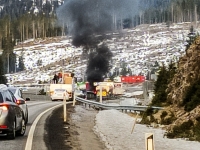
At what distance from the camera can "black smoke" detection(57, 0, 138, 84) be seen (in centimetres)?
7156

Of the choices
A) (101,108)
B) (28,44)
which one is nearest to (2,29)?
(28,44)

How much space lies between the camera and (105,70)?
82938mm

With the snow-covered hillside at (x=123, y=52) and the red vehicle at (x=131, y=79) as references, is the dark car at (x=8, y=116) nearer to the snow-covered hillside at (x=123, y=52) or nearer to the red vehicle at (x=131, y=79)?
the red vehicle at (x=131, y=79)

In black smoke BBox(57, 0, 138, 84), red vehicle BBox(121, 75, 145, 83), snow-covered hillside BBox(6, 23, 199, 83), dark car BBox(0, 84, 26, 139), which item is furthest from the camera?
snow-covered hillside BBox(6, 23, 199, 83)

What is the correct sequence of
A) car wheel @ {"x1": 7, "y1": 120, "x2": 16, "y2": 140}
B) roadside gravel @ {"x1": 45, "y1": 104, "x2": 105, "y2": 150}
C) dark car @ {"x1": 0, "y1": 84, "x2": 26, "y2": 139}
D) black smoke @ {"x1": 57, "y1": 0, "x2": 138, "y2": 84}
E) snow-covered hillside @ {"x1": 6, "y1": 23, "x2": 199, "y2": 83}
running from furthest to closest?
snow-covered hillside @ {"x1": 6, "y1": 23, "x2": 199, "y2": 83} < black smoke @ {"x1": 57, "y1": 0, "x2": 138, "y2": 84} < car wheel @ {"x1": 7, "y1": 120, "x2": 16, "y2": 140} < dark car @ {"x1": 0, "y1": 84, "x2": 26, "y2": 139} < roadside gravel @ {"x1": 45, "y1": 104, "x2": 105, "y2": 150}

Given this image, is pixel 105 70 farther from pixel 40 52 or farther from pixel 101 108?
pixel 40 52

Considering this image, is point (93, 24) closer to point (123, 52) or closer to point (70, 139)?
point (70, 139)

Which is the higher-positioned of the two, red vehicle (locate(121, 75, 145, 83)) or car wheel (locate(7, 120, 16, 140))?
red vehicle (locate(121, 75, 145, 83))

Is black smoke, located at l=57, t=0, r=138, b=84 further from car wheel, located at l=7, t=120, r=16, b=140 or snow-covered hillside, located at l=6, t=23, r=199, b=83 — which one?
car wheel, located at l=7, t=120, r=16, b=140

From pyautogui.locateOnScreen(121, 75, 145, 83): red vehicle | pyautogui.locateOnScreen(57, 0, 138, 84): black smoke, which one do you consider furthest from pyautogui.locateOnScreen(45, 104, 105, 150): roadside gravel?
pyautogui.locateOnScreen(121, 75, 145, 83): red vehicle

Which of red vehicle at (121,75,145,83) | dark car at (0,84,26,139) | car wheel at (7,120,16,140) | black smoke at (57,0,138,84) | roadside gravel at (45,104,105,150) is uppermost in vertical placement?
black smoke at (57,0,138,84)

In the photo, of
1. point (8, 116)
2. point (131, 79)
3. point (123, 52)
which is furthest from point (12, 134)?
point (123, 52)

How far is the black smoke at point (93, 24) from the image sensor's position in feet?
235

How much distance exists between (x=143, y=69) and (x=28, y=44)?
61.0 metres
